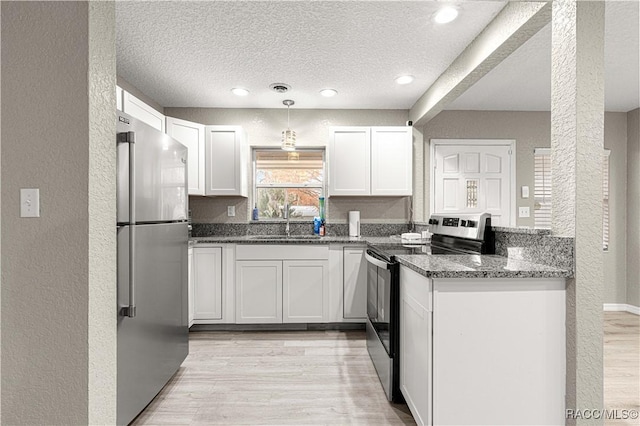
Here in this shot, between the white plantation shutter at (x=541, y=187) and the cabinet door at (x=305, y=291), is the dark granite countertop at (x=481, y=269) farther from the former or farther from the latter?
the white plantation shutter at (x=541, y=187)

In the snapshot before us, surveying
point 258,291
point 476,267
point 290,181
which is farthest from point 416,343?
point 290,181

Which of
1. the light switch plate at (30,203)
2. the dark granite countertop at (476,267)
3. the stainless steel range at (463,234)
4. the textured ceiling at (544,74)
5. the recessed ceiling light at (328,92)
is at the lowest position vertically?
the dark granite countertop at (476,267)

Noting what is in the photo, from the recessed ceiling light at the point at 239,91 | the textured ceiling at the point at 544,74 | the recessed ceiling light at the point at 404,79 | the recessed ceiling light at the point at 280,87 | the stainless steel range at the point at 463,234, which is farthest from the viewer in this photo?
the recessed ceiling light at the point at 239,91

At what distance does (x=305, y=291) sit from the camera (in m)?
3.29

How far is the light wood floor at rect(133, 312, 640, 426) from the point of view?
6.23 feet

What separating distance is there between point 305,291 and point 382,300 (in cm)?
124

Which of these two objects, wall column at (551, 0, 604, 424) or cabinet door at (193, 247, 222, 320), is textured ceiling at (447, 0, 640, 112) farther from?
cabinet door at (193, 247, 222, 320)

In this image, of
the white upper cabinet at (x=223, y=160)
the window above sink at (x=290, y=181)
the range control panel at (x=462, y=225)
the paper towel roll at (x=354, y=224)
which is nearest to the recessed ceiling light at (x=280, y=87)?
the white upper cabinet at (x=223, y=160)

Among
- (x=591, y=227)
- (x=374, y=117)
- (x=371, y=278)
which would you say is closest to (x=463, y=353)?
(x=591, y=227)

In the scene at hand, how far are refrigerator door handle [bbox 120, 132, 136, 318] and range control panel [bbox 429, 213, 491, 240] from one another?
79.8 inches

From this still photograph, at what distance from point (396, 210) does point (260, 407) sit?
2609mm

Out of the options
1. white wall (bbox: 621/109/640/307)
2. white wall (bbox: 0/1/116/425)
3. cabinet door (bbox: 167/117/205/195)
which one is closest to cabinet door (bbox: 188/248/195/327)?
cabinet door (bbox: 167/117/205/195)

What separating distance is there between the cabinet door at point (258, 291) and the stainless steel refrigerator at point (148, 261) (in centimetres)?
85

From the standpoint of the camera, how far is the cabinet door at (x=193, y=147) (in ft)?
11.0
